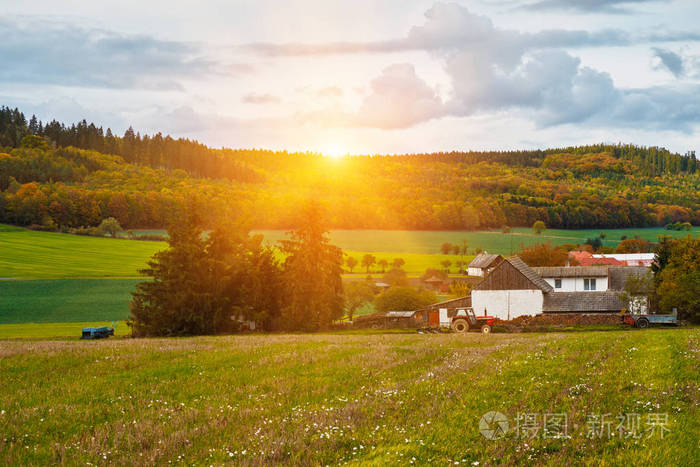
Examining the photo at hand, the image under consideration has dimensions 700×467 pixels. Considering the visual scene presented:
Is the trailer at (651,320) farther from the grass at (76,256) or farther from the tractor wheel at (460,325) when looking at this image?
the grass at (76,256)

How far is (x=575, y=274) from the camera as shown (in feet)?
291

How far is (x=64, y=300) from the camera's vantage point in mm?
96062

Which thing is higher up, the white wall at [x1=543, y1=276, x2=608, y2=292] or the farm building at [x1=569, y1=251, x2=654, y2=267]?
the farm building at [x1=569, y1=251, x2=654, y2=267]

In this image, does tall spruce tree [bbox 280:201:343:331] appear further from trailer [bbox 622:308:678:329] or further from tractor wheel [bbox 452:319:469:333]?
trailer [bbox 622:308:678:329]

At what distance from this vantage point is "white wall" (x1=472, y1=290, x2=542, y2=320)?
71750mm

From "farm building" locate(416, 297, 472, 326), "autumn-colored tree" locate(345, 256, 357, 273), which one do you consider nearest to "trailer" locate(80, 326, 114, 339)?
"farm building" locate(416, 297, 472, 326)

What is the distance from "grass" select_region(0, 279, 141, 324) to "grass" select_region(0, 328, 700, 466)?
72.3 metres

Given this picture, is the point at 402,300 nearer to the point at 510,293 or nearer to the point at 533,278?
the point at 510,293

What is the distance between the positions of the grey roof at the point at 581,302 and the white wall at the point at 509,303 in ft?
4.11

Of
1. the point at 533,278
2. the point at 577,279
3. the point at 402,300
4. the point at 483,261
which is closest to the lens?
the point at 533,278

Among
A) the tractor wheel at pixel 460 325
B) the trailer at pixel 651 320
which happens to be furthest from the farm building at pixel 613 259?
the tractor wheel at pixel 460 325

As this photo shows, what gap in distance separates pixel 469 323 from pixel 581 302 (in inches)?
1091

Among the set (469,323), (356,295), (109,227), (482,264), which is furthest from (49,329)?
(109,227)

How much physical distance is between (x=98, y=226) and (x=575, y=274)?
14662cm
